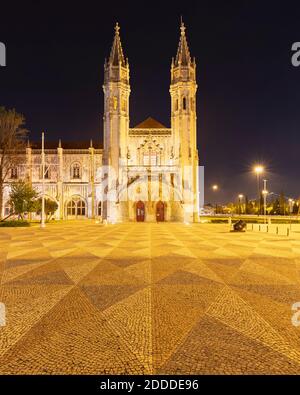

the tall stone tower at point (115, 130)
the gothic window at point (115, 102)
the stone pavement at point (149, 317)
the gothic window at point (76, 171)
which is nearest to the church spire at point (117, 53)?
the tall stone tower at point (115, 130)

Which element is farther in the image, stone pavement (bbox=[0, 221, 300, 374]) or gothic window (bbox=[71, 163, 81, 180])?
gothic window (bbox=[71, 163, 81, 180])

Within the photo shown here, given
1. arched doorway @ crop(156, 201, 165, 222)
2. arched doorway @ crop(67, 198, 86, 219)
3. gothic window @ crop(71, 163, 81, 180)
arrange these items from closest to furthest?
1. arched doorway @ crop(156, 201, 165, 222)
2. arched doorway @ crop(67, 198, 86, 219)
3. gothic window @ crop(71, 163, 81, 180)

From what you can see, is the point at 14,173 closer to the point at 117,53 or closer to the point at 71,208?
the point at 71,208

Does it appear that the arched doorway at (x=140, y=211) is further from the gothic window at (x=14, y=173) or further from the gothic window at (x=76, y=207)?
the gothic window at (x=14, y=173)

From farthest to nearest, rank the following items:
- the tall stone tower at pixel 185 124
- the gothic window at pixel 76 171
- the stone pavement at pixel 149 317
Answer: the gothic window at pixel 76 171
the tall stone tower at pixel 185 124
the stone pavement at pixel 149 317

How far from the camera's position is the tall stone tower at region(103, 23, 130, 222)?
1793 inches

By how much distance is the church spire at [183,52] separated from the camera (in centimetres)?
4872

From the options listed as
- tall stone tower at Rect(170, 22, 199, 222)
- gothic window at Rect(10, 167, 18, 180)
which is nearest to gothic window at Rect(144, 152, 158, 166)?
tall stone tower at Rect(170, 22, 199, 222)

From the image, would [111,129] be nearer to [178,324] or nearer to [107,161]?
[107,161]

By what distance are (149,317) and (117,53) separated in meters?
52.2

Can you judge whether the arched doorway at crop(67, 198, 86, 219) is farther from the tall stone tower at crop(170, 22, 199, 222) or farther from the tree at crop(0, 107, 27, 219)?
the tall stone tower at crop(170, 22, 199, 222)

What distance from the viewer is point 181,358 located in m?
4.05

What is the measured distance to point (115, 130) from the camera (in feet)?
155
